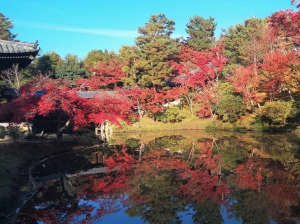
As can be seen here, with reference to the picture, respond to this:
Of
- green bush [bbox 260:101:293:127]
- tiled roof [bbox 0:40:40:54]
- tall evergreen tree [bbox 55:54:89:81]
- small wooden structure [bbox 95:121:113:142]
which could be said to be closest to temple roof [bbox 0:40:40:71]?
tiled roof [bbox 0:40:40:54]

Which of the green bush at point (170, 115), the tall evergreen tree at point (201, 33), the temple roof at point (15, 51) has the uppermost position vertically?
the tall evergreen tree at point (201, 33)

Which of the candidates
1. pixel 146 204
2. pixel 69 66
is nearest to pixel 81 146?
pixel 146 204

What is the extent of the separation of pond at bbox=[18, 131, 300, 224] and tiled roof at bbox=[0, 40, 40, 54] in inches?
206

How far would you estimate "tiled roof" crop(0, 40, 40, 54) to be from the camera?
12484mm

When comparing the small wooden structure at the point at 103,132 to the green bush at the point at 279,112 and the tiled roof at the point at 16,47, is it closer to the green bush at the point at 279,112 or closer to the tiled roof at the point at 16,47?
the tiled roof at the point at 16,47

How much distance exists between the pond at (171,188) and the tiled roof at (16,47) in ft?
17.2

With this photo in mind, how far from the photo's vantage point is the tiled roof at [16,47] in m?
12.5

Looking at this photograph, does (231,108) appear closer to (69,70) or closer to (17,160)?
(17,160)

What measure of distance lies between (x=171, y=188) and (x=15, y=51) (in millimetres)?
9141

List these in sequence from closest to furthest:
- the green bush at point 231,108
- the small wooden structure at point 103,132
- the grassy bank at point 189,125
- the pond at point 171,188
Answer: the pond at point 171,188 → the small wooden structure at point 103,132 → the green bush at point 231,108 → the grassy bank at point 189,125

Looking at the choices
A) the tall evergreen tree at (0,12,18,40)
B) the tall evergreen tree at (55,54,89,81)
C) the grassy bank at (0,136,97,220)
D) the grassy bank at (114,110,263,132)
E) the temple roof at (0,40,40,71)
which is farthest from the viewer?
the tall evergreen tree at (0,12,18,40)

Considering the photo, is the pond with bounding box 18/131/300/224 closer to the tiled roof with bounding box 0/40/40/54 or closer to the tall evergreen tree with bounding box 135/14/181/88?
the tiled roof with bounding box 0/40/40/54

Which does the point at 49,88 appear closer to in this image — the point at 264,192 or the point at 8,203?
the point at 8,203

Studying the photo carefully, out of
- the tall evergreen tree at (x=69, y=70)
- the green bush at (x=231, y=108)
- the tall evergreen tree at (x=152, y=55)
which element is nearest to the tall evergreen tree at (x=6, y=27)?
the tall evergreen tree at (x=69, y=70)
